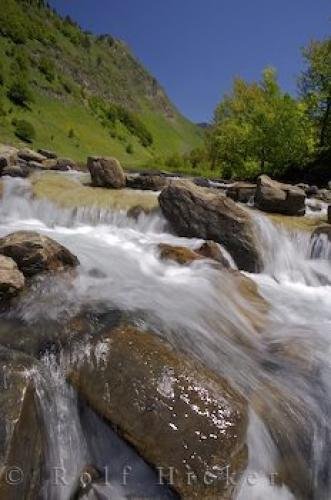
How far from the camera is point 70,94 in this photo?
72.1 m

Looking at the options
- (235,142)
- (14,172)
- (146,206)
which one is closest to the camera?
(146,206)

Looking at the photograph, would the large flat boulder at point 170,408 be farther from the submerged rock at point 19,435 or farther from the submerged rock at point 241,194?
the submerged rock at point 241,194

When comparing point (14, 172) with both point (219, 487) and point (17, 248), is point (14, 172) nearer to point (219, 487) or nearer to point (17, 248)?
point (17, 248)

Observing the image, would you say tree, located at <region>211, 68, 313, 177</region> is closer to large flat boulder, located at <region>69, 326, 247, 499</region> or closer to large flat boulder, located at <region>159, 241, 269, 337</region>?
large flat boulder, located at <region>159, 241, 269, 337</region>

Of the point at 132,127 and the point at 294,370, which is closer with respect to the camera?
the point at 294,370

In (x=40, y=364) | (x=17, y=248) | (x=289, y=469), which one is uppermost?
(x=17, y=248)

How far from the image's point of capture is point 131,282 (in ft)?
31.2

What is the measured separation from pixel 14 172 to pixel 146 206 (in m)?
6.57

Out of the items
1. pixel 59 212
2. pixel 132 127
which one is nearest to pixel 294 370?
pixel 59 212

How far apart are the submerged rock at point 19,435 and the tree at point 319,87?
32.2 meters

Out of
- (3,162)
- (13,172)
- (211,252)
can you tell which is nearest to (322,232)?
(211,252)

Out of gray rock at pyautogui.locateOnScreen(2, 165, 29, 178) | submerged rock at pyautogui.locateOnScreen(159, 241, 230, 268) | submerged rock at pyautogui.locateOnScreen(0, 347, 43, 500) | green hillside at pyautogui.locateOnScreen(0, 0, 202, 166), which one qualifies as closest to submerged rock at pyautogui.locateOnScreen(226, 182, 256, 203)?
submerged rock at pyautogui.locateOnScreen(159, 241, 230, 268)

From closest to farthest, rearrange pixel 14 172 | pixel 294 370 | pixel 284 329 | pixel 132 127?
pixel 294 370, pixel 284 329, pixel 14 172, pixel 132 127

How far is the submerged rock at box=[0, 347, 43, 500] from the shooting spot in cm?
470
